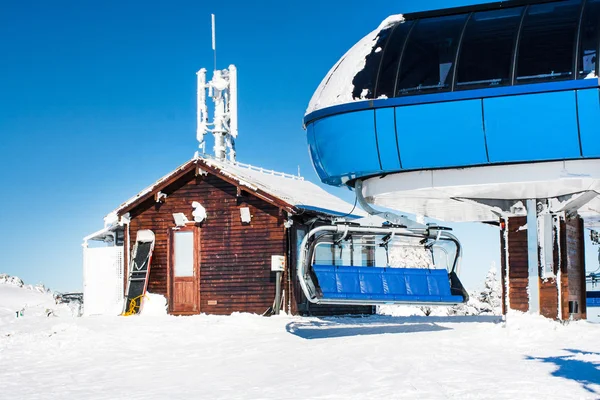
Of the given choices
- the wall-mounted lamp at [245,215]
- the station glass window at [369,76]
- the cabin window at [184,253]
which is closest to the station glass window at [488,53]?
the station glass window at [369,76]

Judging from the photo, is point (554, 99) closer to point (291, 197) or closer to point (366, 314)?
point (291, 197)

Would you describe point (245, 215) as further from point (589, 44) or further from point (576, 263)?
point (589, 44)

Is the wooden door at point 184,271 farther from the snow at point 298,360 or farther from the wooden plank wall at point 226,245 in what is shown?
the snow at point 298,360

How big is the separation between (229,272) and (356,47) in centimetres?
967

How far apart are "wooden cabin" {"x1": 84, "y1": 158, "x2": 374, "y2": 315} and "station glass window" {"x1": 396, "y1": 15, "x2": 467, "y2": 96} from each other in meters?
8.49

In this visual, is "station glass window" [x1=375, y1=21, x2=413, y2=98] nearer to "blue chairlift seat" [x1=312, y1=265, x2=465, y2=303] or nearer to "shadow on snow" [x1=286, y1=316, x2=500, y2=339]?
"blue chairlift seat" [x1=312, y1=265, x2=465, y2=303]

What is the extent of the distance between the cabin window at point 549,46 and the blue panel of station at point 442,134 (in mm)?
1059

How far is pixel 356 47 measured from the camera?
16.6 meters

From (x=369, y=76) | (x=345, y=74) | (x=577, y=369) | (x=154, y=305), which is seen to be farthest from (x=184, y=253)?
(x=577, y=369)

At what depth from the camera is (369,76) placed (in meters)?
15.7

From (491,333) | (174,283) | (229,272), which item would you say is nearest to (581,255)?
(491,333)

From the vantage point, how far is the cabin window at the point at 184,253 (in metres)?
24.7

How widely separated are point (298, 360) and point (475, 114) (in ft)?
17.2

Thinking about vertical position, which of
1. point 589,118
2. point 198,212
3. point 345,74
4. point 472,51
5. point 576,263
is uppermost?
point 472,51
